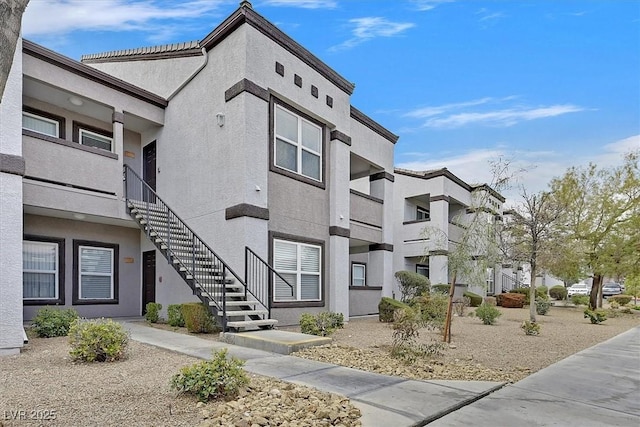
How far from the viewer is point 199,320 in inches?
383

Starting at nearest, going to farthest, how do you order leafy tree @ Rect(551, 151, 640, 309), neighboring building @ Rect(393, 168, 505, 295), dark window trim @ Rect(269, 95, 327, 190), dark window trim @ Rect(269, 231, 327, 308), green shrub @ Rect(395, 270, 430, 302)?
1. dark window trim @ Rect(269, 231, 327, 308)
2. dark window trim @ Rect(269, 95, 327, 190)
3. green shrub @ Rect(395, 270, 430, 302)
4. leafy tree @ Rect(551, 151, 640, 309)
5. neighboring building @ Rect(393, 168, 505, 295)

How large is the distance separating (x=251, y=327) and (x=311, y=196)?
473 centimetres

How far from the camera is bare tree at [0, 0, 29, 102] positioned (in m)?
2.40

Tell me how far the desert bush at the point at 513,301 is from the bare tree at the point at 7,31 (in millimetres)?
25684

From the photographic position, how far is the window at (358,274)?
65.4ft

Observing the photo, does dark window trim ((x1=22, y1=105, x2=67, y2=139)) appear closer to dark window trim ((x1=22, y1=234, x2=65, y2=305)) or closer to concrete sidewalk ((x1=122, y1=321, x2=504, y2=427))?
dark window trim ((x1=22, y1=234, x2=65, y2=305))

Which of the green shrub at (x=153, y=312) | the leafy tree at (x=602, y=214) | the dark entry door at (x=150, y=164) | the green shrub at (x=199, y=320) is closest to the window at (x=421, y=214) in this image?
the leafy tree at (x=602, y=214)

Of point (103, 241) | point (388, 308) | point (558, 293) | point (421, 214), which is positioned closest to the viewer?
point (103, 241)

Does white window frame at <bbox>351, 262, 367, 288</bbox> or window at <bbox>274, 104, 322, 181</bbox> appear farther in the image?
white window frame at <bbox>351, 262, 367, 288</bbox>

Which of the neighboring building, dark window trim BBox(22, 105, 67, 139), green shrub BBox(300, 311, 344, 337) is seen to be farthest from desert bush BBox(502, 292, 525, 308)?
dark window trim BBox(22, 105, 67, 139)

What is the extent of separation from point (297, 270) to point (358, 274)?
8651mm

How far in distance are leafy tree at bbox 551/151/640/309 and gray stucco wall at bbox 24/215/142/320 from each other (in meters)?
18.3

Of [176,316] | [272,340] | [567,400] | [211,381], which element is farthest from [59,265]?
[567,400]

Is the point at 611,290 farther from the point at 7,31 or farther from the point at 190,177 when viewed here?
the point at 7,31
